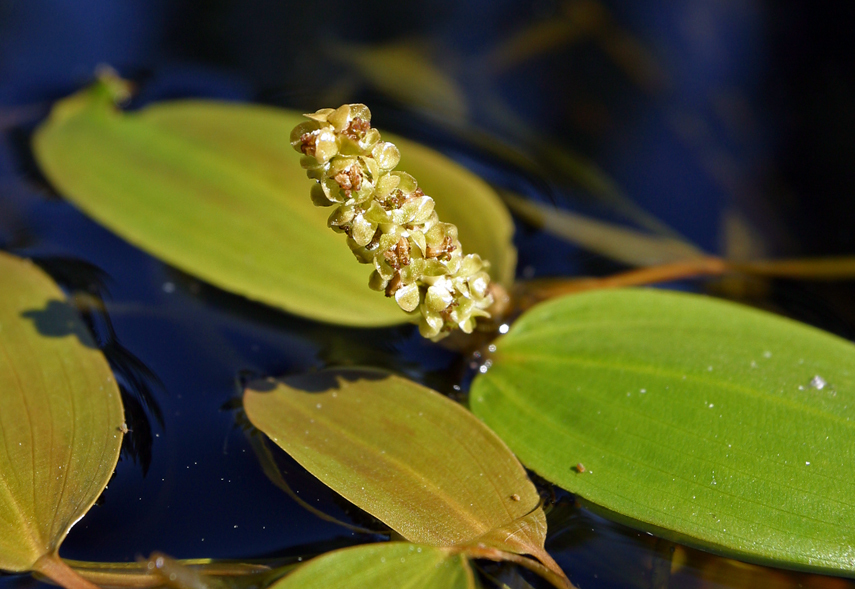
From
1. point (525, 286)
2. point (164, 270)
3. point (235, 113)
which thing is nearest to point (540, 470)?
point (525, 286)

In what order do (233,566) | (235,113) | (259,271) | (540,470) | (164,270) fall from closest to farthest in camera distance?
(233,566) < (540,470) < (259,271) < (164,270) < (235,113)

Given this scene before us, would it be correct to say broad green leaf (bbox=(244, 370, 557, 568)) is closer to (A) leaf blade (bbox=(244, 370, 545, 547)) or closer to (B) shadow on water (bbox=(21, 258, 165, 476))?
(A) leaf blade (bbox=(244, 370, 545, 547))

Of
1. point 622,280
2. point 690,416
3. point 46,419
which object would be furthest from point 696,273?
point 46,419

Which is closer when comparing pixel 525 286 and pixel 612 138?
pixel 525 286

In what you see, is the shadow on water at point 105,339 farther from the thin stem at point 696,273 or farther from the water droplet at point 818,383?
the water droplet at point 818,383

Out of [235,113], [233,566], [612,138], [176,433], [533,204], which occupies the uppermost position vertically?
[612,138]

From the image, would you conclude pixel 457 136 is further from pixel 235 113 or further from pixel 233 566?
pixel 233 566

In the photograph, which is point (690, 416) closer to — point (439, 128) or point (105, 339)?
point (105, 339)

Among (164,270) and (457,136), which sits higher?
(457,136)
